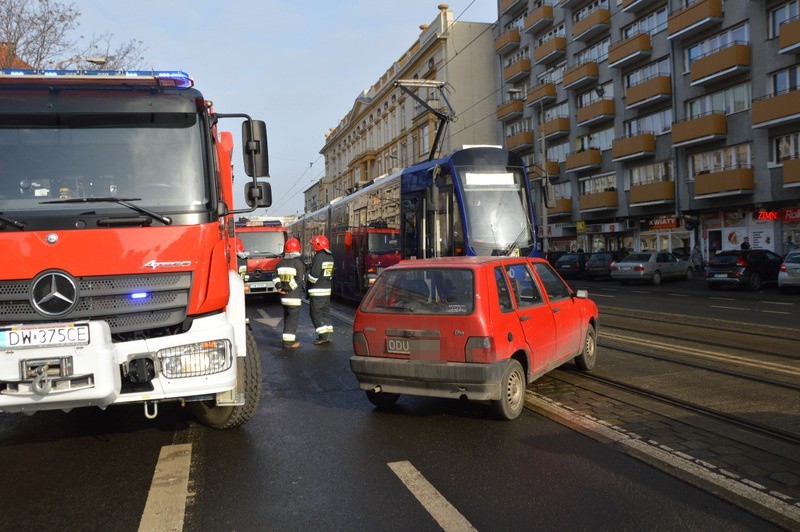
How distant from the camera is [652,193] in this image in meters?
34.9

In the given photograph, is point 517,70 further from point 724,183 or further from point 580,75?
point 724,183

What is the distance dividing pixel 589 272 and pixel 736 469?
2805cm

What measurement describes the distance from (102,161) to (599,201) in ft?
123

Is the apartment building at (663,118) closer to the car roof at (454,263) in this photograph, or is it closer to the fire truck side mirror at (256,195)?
the car roof at (454,263)

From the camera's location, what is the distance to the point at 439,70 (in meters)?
51.3

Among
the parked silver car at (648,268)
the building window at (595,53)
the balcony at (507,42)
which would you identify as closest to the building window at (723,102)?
the parked silver car at (648,268)

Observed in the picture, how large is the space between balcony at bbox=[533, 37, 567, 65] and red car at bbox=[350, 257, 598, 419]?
1568 inches

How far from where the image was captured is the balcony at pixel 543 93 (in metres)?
44.1

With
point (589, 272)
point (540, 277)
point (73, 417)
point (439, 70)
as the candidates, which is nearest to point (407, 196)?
point (540, 277)

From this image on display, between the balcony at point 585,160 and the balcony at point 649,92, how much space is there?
13.6 feet

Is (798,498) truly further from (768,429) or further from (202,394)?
(202,394)

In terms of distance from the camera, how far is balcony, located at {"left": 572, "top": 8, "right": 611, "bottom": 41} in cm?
3834

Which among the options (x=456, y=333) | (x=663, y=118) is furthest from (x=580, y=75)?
(x=456, y=333)

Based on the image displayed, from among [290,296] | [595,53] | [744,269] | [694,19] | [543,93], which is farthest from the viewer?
[543,93]
